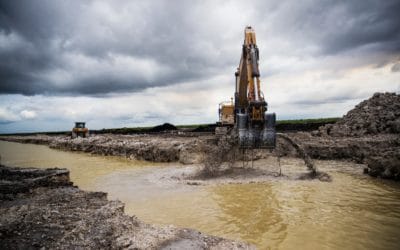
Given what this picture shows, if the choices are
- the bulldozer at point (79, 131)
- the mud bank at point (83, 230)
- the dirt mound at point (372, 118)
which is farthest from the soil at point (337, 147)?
the bulldozer at point (79, 131)

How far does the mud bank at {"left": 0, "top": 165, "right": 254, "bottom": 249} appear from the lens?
389cm

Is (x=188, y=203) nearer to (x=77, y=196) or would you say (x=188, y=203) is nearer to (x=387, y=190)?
(x=77, y=196)

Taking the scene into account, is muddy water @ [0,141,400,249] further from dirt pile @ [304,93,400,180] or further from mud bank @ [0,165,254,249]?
mud bank @ [0,165,254,249]

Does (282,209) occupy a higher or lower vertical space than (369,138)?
lower

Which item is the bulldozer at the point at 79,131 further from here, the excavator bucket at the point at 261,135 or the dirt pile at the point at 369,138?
the excavator bucket at the point at 261,135

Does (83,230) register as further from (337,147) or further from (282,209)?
(337,147)

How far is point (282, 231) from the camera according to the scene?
604 centimetres

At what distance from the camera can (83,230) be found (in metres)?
4.21

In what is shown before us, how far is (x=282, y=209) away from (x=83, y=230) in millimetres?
5218

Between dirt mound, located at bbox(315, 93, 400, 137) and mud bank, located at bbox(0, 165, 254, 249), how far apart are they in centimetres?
2046

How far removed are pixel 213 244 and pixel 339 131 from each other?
21.4m

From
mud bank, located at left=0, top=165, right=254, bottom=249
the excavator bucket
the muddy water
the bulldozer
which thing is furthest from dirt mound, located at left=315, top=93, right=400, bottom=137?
the bulldozer

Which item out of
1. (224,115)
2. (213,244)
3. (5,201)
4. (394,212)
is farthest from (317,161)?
(5,201)

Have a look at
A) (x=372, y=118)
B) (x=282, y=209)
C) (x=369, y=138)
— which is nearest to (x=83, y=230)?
(x=282, y=209)
